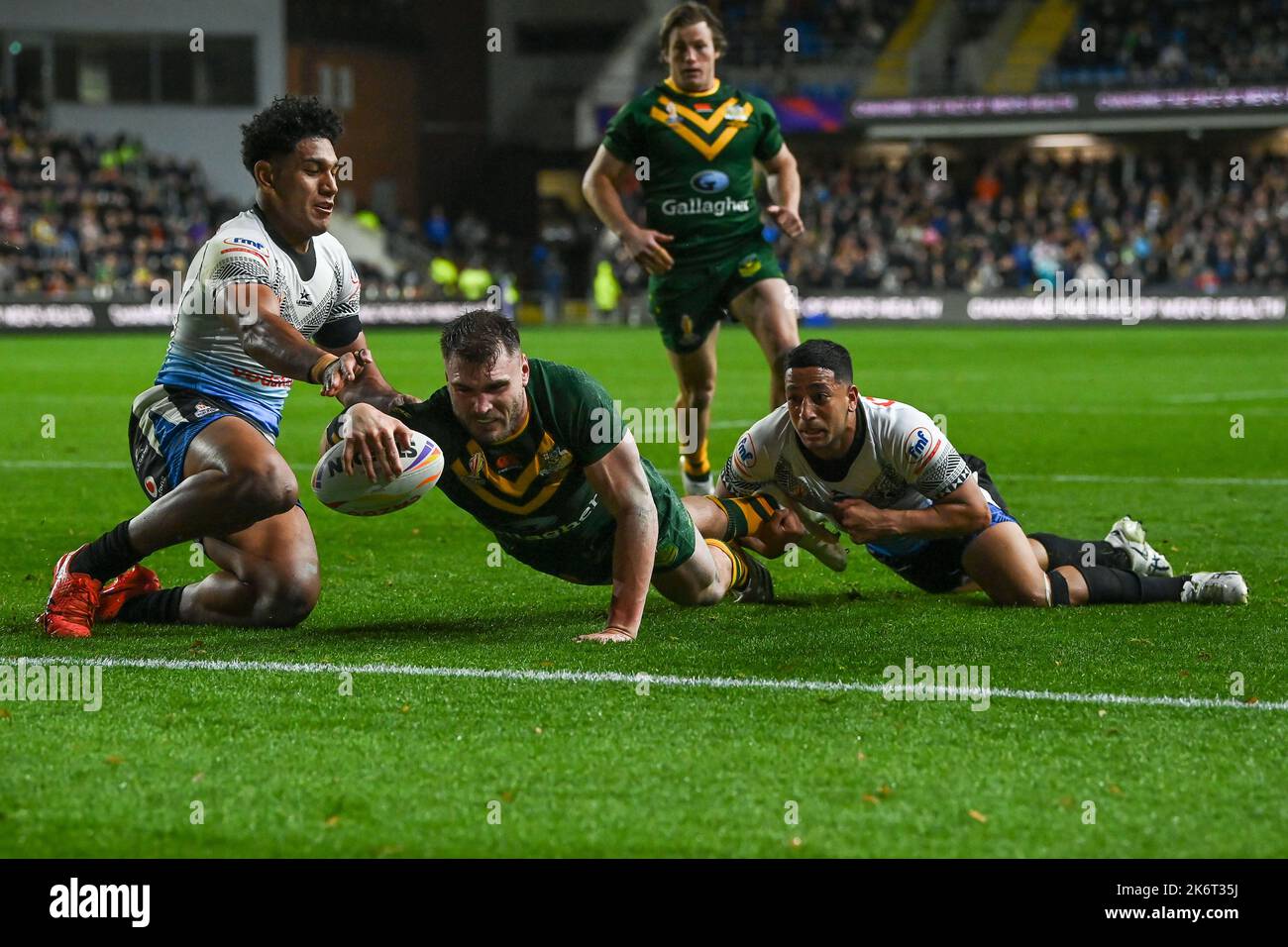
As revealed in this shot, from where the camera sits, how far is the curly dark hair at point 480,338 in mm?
5438

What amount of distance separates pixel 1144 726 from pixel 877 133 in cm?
4174

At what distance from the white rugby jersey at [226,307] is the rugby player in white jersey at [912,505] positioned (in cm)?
163

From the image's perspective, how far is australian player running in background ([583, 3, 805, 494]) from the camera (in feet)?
31.9

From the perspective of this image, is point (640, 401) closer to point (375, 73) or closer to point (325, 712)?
point (325, 712)

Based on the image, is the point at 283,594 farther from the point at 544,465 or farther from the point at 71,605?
the point at 544,465

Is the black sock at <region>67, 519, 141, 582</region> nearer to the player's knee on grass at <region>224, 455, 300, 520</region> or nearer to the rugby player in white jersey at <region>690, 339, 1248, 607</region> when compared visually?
the player's knee on grass at <region>224, 455, 300, 520</region>

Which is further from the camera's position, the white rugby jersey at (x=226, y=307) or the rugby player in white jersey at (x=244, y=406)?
the white rugby jersey at (x=226, y=307)

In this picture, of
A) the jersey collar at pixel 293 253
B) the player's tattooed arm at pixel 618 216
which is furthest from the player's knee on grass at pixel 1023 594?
the player's tattooed arm at pixel 618 216

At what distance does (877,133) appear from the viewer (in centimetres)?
4503

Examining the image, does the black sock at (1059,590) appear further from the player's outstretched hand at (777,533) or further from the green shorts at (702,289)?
the green shorts at (702,289)

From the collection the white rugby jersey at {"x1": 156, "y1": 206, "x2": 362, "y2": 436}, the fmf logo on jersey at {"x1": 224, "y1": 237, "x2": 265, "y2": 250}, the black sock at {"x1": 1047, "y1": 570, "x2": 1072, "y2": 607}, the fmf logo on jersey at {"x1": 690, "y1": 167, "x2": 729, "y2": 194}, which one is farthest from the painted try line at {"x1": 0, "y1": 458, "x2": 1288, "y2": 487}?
the fmf logo on jersey at {"x1": 224, "y1": 237, "x2": 265, "y2": 250}

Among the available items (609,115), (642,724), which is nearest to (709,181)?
(642,724)

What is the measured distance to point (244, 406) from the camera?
642 cm
